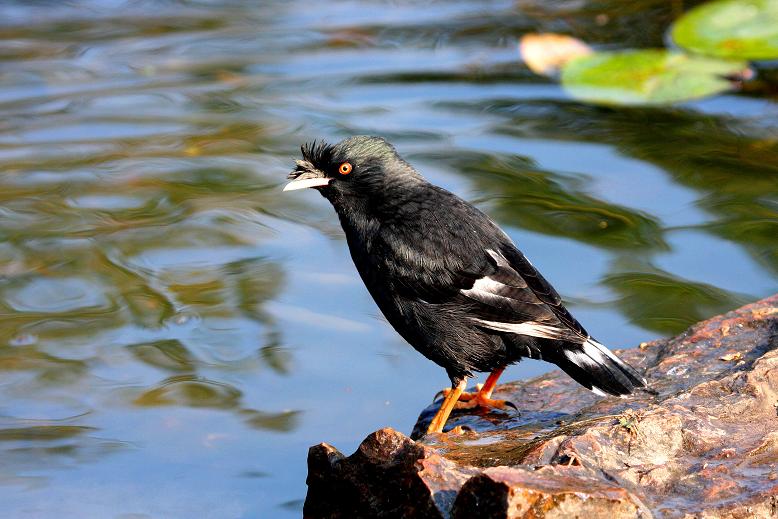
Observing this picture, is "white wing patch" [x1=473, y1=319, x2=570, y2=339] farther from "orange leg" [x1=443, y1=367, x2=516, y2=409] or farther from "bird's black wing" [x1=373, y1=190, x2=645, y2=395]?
"orange leg" [x1=443, y1=367, x2=516, y2=409]

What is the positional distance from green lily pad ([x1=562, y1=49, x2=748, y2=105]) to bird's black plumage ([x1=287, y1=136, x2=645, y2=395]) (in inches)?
162

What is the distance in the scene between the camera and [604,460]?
12.1 feet

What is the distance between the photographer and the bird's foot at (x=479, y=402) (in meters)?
5.13

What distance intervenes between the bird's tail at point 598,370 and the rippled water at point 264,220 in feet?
3.24

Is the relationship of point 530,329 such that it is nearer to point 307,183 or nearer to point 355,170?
point 355,170

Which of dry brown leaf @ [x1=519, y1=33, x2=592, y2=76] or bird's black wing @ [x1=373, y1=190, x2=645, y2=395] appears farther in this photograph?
dry brown leaf @ [x1=519, y1=33, x2=592, y2=76]

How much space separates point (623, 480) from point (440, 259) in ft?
5.59

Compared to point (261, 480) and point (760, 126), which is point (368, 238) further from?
point (760, 126)

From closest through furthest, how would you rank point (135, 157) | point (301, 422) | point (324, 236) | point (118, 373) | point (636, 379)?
point (636, 379), point (301, 422), point (118, 373), point (324, 236), point (135, 157)

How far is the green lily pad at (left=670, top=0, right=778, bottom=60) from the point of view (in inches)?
365

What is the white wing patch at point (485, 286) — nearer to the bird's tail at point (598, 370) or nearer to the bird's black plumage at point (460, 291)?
the bird's black plumage at point (460, 291)

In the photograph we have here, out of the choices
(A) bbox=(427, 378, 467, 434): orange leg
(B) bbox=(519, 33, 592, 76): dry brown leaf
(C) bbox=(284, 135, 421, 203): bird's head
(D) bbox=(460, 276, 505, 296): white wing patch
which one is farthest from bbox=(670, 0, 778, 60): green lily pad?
(A) bbox=(427, 378, 467, 434): orange leg

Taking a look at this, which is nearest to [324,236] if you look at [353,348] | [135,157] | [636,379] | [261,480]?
[353,348]

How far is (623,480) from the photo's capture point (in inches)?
143
